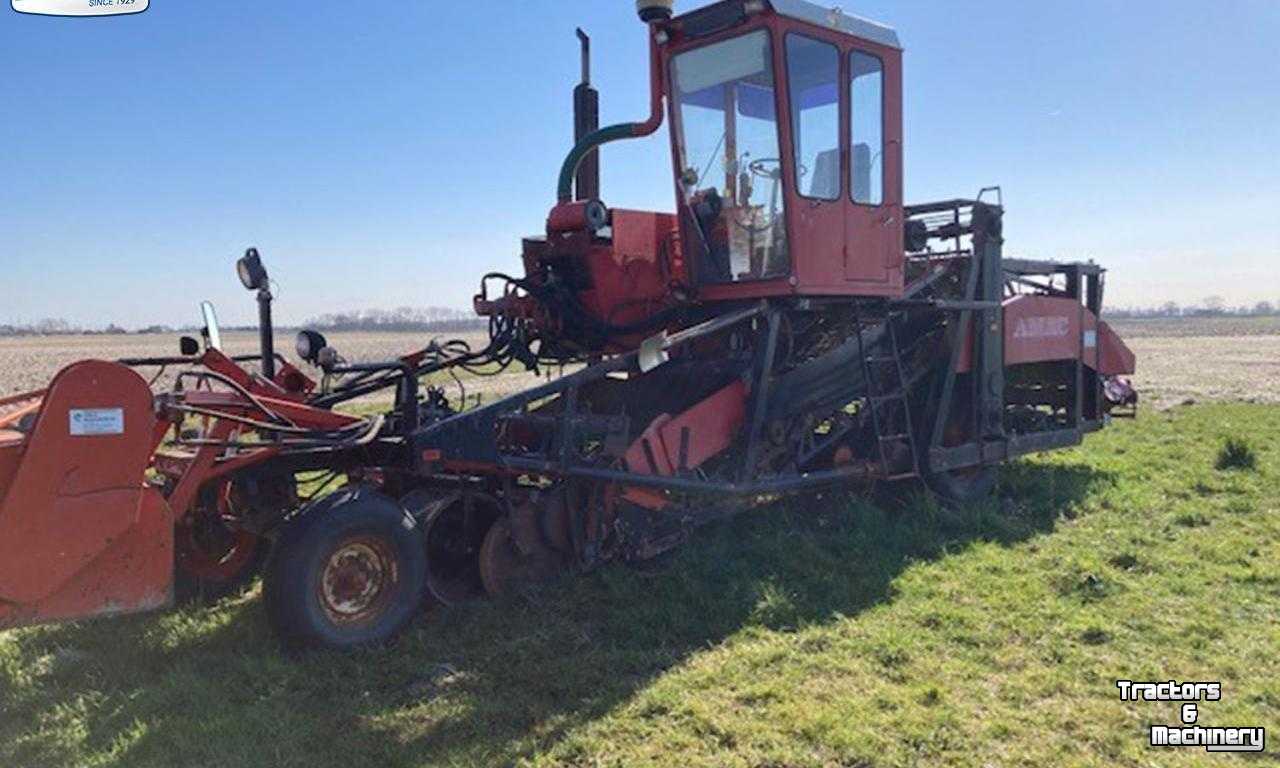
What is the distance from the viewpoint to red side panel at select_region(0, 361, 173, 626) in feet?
13.7

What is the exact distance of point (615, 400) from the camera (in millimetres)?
7336

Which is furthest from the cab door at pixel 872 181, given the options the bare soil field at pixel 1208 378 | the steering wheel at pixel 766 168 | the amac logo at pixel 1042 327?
the bare soil field at pixel 1208 378

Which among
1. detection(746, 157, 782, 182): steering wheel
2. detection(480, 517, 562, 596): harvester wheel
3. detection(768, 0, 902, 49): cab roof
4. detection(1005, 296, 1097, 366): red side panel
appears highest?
detection(768, 0, 902, 49): cab roof

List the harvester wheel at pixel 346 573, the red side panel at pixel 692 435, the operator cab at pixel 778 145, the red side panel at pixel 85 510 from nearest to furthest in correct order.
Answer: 1. the red side panel at pixel 85 510
2. the harvester wheel at pixel 346 573
3. the red side panel at pixel 692 435
4. the operator cab at pixel 778 145

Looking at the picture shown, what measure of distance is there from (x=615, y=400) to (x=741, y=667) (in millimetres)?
2931

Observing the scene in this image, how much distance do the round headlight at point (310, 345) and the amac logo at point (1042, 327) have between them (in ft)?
19.0

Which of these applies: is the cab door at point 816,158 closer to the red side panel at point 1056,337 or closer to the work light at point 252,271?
the red side panel at point 1056,337

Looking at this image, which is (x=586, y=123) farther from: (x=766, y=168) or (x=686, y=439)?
(x=686, y=439)

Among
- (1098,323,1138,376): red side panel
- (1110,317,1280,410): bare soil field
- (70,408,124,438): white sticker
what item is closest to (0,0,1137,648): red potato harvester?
(70,408,124,438): white sticker

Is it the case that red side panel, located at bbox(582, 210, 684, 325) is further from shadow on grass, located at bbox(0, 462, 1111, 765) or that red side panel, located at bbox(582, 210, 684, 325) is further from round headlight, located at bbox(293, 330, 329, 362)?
round headlight, located at bbox(293, 330, 329, 362)

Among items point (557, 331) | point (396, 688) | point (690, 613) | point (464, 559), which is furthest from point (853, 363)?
point (396, 688)

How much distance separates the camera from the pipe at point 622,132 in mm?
6980

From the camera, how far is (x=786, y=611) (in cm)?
556

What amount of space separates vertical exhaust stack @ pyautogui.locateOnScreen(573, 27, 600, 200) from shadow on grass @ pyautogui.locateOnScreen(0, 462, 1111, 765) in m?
2.79
